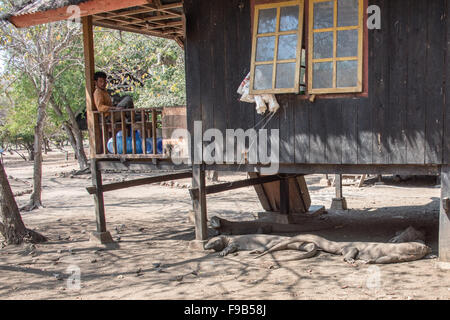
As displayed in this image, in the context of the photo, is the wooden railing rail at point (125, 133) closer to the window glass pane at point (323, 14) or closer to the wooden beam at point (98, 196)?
the wooden beam at point (98, 196)

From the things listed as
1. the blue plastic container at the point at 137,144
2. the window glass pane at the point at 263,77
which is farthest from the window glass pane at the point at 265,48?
the blue plastic container at the point at 137,144

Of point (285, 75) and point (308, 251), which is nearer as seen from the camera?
point (285, 75)

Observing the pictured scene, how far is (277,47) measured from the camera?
22.8 feet

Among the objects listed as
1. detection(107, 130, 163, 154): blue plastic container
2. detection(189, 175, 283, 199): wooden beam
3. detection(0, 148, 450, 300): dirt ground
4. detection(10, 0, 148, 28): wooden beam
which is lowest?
detection(0, 148, 450, 300): dirt ground

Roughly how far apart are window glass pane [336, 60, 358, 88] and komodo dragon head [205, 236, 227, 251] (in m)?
3.31

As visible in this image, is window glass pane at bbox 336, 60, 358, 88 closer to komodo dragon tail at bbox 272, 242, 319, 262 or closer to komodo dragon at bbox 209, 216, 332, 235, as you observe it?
komodo dragon tail at bbox 272, 242, 319, 262

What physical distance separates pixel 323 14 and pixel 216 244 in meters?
4.11

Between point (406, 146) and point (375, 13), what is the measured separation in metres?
1.91

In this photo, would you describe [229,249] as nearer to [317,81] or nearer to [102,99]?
[317,81]

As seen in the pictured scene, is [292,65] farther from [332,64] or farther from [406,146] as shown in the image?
[406,146]

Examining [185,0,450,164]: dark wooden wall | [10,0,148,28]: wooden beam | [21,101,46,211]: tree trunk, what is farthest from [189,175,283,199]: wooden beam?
[21,101,46,211]: tree trunk

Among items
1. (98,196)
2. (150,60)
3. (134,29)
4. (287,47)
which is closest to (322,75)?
(287,47)

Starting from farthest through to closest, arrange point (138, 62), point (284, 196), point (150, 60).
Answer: point (138, 62), point (150, 60), point (284, 196)

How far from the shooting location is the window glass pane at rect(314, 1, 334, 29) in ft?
21.7
